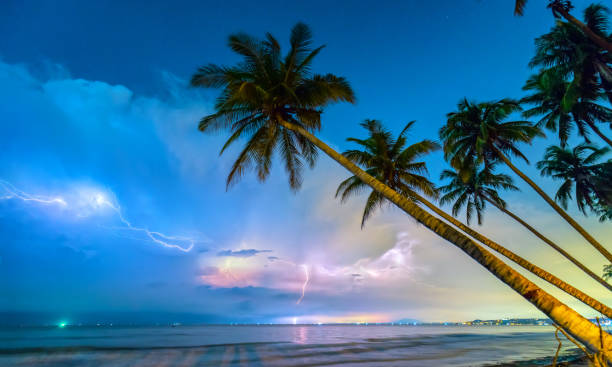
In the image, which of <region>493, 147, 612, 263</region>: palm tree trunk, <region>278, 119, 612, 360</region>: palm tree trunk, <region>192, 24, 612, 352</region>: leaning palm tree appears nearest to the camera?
<region>278, 119, 612, 360</region>: palm tree trunk

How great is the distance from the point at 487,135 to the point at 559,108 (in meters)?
4.88

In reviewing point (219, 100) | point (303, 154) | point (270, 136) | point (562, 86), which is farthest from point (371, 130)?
point (562, 86)

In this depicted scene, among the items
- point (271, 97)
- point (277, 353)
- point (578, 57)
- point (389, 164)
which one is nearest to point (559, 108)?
point (578, 57)

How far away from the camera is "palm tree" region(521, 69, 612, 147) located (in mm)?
12836

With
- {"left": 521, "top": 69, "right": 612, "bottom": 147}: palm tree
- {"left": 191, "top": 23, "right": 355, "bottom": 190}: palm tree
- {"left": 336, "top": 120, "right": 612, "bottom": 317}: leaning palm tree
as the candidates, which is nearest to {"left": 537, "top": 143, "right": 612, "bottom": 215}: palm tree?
{"left": 521, "top": 69, "right": 612, "bottom": 147}: palm tree

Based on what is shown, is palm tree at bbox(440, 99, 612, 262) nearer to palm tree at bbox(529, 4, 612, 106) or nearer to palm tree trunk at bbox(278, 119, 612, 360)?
palm tree at bbox(529, 4, 612, 106)

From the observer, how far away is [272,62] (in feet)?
33.3

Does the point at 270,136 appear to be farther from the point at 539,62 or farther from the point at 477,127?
the point at 539,62

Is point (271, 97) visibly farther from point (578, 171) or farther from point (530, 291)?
point (578, 171)

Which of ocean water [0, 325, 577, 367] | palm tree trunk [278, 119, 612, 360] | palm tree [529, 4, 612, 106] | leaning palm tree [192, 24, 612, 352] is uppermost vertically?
palm tree [529, 4, 612, 106]

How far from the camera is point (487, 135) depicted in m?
13.6

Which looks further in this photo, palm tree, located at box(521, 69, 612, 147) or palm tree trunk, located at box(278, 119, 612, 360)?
Result: palm tree, located at box(521, 69, 612, 147)

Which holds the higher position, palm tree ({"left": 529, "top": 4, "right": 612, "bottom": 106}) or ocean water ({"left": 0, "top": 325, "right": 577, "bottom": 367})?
palm tree ({"left": 529, "top": 4, "right": 612, "bottom": 106})

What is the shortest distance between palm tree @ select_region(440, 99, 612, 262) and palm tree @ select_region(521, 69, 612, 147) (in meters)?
1.68
